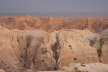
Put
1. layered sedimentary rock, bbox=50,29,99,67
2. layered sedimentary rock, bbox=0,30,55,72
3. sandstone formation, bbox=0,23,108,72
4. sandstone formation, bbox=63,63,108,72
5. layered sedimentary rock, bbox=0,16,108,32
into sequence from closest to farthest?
sandstone formation, bbox=63,63,108,72, layered sedimentary rock, bbox=50,29,99,67, sandstone formation, bbox=0,23,108,72, layered sedimentary rock, bbox=0,30,55,72, layered sedimentary rock, bbox=0,16,108,32

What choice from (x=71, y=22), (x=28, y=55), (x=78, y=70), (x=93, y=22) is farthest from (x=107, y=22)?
(x=78, y=70)

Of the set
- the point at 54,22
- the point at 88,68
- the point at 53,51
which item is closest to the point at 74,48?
the point at 53,51

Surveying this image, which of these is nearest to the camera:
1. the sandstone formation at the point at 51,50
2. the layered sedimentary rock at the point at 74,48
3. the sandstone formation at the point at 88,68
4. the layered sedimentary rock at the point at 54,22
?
the sandstone formation at the point at 88,68

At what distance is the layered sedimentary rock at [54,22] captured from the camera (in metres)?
43.7

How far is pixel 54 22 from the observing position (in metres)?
47.0

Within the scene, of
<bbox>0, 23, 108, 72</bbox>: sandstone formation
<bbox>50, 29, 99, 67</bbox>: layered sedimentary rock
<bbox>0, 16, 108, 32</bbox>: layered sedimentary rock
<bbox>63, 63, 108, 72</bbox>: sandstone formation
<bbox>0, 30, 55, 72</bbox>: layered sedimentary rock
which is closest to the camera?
<bbox>63, 63, 108, 72</bbox>: sandstone formation

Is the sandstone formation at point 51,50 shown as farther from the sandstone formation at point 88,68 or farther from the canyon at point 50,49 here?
the sandstone formation at point 88,68

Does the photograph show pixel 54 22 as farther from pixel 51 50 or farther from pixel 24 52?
pixel 51 50

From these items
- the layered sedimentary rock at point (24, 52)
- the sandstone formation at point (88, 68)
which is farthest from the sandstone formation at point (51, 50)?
the sandstone formation at point (88, 68)

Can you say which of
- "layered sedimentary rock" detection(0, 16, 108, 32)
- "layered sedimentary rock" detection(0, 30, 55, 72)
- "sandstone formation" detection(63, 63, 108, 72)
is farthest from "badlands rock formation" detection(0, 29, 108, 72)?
"layered sedimentary rock" detection(0, 16, 108, 32)

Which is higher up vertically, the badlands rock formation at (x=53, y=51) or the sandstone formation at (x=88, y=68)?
the sandstone formation at (x=88, y=68)

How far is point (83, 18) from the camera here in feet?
158

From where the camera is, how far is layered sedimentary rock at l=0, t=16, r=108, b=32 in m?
43.7

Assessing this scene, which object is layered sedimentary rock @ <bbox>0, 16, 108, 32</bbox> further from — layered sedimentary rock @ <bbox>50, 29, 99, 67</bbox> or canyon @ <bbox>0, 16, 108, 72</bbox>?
layered sedimentary rock @ <bbox>50, 29, 99, 67</bbox>
